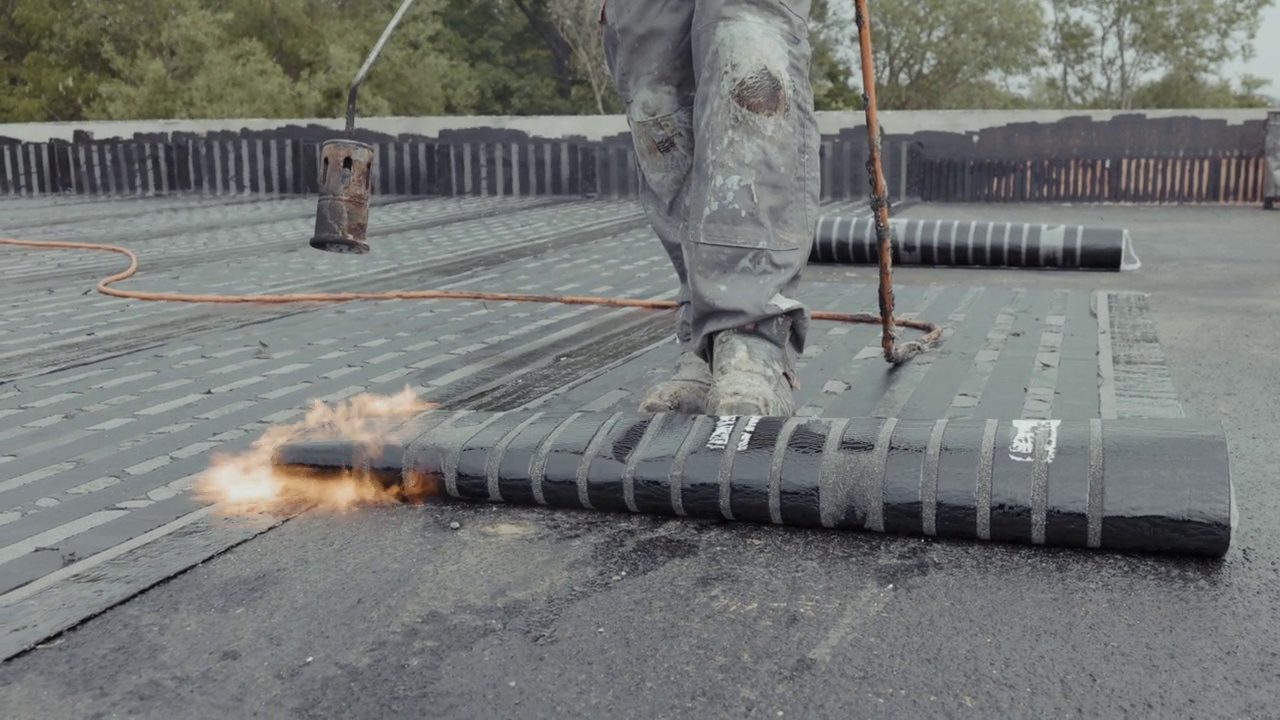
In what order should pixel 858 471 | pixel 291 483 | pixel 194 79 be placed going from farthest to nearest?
pixel 194 79
pixel 291 483
pixel 858 471

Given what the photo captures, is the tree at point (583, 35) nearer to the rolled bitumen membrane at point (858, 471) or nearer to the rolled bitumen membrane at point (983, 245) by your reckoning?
the rolled bitumen membrane at point (983, 245)

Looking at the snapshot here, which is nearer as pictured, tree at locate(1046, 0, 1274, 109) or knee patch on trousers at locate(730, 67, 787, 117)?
knee patch on trousers at locate(730, 67, 787, 117)

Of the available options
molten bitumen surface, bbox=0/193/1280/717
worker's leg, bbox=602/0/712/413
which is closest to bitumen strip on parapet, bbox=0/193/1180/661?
molten bitumen surface, bbox=0/193/1280/717

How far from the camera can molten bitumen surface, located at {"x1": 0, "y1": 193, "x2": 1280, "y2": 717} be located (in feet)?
4.75

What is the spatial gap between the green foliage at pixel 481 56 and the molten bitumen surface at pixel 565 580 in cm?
3171

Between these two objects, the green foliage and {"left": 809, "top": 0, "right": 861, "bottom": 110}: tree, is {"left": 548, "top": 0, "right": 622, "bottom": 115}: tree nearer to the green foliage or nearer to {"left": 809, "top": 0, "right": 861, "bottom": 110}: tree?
the green foliage

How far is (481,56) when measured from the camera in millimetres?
41938

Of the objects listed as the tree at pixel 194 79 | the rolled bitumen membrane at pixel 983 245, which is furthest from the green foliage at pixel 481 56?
the rolled bitumen membrane at pixel 983 245

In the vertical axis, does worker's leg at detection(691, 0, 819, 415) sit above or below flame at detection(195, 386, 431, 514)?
above

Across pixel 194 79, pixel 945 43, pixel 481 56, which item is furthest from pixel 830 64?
pixel 194 79

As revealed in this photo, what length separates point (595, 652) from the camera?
1551 mm

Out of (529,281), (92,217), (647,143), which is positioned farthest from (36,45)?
(647,143)

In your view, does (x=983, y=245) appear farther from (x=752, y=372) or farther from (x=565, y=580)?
(x=565, y=580)

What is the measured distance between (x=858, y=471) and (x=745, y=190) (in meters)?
0.78
